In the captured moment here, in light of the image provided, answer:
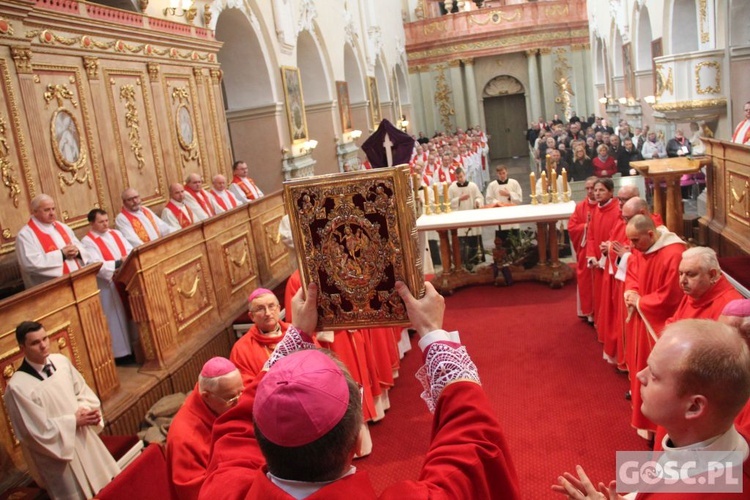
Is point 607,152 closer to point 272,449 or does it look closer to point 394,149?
point 394,149

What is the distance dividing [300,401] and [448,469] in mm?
437

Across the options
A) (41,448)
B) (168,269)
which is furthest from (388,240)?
(168,269)

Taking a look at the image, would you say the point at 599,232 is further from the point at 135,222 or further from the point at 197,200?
the point at 197,200

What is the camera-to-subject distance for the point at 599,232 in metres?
6.57

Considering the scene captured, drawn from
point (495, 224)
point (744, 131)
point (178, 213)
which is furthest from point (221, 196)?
point (744, 131)

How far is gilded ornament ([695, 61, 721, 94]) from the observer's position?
10638 millimetres

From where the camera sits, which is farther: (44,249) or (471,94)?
(471,94)

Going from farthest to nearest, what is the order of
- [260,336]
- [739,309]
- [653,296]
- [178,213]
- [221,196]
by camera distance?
1. [221,196]
2. [178,213]
3. [653,296]
4. [260,336]
5. [739,309]

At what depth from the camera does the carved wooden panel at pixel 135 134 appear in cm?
864

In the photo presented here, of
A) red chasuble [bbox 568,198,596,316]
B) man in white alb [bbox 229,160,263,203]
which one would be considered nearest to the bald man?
man in white alb [bbox 229,160,263,203]

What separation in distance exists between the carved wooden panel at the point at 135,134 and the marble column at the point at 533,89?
23149 millimetres

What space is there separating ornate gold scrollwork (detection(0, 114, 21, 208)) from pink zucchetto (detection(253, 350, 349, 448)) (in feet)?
19.7

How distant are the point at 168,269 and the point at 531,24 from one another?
25.9 metres

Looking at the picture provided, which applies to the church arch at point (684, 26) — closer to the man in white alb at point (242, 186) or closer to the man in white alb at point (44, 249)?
the man in white alb at point (242, 186)
